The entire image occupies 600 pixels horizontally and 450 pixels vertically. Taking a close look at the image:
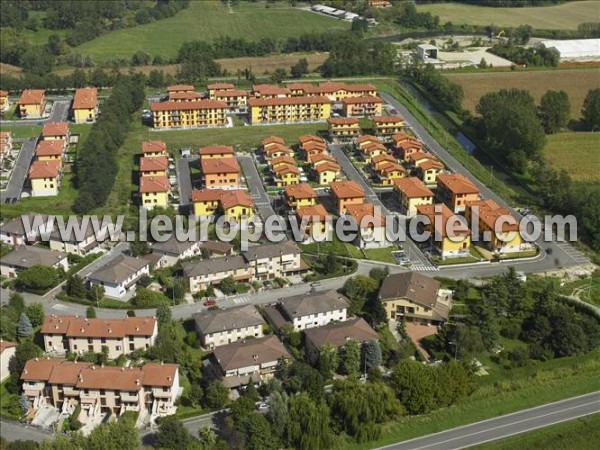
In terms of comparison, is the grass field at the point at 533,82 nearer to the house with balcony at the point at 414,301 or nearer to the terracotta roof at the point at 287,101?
the terracotta roof at the point at 287,101

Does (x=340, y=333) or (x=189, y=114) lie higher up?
(x=189, y=114)

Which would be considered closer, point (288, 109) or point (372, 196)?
point (372, 196)

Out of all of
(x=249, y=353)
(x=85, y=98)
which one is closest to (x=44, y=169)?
(x=85, y=98)

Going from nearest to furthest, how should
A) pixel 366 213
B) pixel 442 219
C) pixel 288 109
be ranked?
pixel 442 219
pixel 366 213
pixel 288 109

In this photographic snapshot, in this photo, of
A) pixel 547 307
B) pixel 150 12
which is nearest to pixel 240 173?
pixel 547 307

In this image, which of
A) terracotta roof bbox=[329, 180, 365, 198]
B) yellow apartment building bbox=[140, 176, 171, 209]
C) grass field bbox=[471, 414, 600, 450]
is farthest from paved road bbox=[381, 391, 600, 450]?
yellow apartment building bbox=[140, 176, 171, 209]

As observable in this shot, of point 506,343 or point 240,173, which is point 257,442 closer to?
point 506,343

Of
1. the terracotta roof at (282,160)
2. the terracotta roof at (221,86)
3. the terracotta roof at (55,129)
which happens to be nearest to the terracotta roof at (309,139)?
the terracotta roof at (282,160)

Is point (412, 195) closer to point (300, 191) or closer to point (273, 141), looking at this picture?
point (300, 191)
